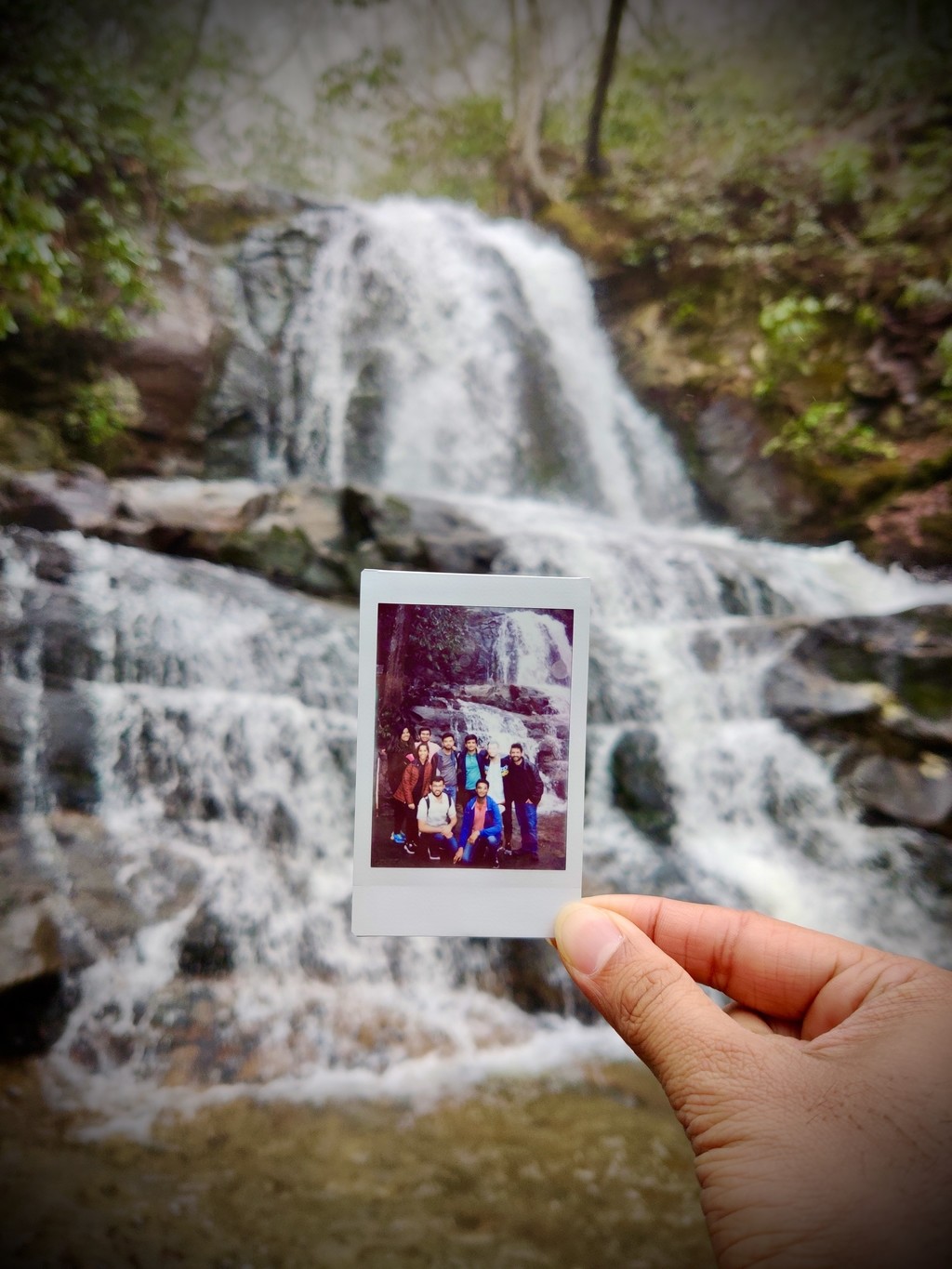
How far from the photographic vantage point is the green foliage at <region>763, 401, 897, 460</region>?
173 inches

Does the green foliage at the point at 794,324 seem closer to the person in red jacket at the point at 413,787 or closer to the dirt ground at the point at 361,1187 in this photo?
the dirt ground at the point at 361,1187

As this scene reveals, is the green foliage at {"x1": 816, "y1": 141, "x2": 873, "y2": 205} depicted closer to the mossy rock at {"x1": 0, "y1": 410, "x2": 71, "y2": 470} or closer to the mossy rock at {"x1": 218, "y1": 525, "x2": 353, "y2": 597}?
the mossy rock at {"x1": 218, "y1": 525, "x2": 353, "y2": 597}

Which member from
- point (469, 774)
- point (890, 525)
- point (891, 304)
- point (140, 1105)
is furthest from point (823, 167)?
point (140, 1105)

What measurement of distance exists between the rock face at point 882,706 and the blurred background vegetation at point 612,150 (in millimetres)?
1860

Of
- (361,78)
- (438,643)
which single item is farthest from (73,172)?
(438,643)

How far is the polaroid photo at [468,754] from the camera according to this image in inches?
30.3

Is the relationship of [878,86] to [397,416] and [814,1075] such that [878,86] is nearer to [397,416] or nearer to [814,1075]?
[397,416]

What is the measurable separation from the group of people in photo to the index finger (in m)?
0.15

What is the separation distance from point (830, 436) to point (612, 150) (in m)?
2.34

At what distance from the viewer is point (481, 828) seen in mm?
770

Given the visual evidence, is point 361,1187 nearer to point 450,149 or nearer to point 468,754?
point 468,754

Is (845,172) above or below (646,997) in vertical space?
above

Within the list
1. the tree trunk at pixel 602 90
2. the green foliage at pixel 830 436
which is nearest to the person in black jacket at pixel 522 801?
the green foliage at pixel 830 436

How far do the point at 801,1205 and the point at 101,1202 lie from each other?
4.99 ft
